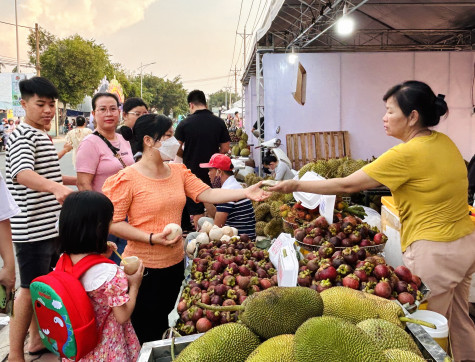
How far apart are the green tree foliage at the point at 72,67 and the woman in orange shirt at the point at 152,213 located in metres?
35.6

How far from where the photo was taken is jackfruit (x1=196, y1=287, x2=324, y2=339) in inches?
57.0

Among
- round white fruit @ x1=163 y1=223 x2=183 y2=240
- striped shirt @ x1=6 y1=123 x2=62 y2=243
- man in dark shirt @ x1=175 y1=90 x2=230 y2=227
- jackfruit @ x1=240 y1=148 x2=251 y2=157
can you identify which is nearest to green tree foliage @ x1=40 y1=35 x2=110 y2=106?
jackfruit @ x1=240 y1=148 x2=251 y2=157

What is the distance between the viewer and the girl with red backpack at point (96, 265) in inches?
73.8

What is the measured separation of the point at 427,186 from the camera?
2387 mm

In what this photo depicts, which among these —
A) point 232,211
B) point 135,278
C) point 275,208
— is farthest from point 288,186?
point 275,208

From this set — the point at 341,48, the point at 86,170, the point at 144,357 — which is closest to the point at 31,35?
the point at 341,48

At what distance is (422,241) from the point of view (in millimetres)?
2477

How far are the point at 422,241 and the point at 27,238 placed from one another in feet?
8.85

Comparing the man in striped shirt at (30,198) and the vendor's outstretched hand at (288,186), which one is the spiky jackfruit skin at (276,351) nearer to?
the vendor's outstretched hand at (288,186)

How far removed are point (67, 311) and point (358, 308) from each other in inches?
48.7

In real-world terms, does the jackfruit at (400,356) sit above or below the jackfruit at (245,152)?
below

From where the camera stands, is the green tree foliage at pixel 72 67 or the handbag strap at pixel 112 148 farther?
the green tree foliage at pixel 72 67

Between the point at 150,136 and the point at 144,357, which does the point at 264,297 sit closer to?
the point at 144,357

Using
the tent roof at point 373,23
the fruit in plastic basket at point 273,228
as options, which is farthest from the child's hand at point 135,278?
the tent roof at point 373,23
